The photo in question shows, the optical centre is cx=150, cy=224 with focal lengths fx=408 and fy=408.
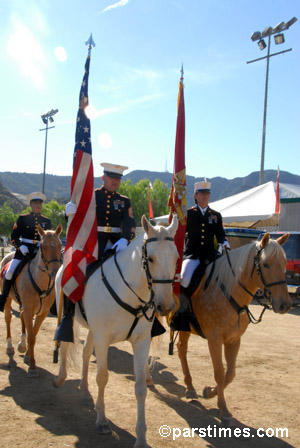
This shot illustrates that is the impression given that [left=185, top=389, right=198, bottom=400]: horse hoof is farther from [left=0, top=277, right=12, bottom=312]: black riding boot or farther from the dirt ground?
[left=0, top=277, right=12, bottom=312]: black riding boot

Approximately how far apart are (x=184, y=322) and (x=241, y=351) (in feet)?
10.2

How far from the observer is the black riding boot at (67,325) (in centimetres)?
524

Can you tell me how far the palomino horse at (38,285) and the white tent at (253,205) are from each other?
15.6 m

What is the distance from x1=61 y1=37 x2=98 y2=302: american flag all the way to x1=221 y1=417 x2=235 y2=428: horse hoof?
7.50 ft

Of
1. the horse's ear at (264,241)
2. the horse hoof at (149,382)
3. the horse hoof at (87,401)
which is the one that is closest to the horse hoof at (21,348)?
the horse hoof at (87,401)

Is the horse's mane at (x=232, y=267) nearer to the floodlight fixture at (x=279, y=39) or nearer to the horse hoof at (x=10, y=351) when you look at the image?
the horse hoof at (x=10, y=351)

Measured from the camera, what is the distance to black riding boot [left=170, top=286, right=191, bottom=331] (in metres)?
5.78

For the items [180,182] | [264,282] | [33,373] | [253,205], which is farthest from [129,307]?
[253,205]

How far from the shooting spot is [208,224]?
6.34 metres

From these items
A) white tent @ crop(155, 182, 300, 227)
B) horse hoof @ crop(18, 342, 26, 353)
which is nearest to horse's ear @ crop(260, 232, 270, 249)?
horse hoof @ crop(18, 342, 26, 353)

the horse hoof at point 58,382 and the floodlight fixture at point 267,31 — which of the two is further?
the floodlight fixture at point 267,31

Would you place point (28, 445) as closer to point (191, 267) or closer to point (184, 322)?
point (184, 322)

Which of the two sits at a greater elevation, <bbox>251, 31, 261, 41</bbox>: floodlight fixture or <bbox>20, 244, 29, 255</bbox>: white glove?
<bbox>251, 31, 261, 41</bbox>: floodlight fixture

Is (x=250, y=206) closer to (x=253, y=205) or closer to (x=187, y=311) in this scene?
(x=253, y=205)
